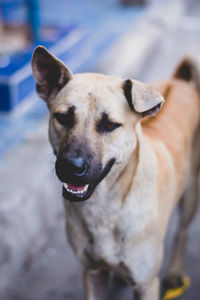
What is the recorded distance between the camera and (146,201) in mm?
2166

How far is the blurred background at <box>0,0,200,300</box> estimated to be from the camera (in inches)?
121

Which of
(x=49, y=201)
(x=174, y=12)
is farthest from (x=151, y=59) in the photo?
(x=49, y=201)

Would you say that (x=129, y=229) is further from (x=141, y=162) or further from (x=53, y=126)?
(x=53, y=126)

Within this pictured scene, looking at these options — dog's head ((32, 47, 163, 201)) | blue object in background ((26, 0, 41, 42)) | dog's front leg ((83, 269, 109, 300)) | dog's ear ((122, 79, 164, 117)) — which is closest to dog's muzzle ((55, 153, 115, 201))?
dog's head ((32, 47, 163, 201))

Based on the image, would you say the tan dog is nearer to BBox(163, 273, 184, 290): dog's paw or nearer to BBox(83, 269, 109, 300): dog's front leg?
BBox(83, 269, 109, 300): dog's front leg

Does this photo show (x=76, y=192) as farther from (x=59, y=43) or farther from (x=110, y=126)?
(x=59, y=43)

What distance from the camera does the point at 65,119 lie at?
6.25 ft

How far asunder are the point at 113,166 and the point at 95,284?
2.88 feet

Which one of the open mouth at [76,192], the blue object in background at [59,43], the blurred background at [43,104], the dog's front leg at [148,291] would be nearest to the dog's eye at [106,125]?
the open mouth at [76,192]

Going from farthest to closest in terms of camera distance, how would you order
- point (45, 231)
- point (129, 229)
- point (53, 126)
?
point (45, 231) → point (129, 229) → point (53, 126)

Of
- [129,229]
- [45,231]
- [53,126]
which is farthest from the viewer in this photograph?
[45,231]

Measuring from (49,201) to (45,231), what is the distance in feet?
0.89

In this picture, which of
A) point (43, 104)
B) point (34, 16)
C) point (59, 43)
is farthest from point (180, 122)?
point (34, 16)

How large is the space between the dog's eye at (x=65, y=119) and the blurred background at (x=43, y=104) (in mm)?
259
